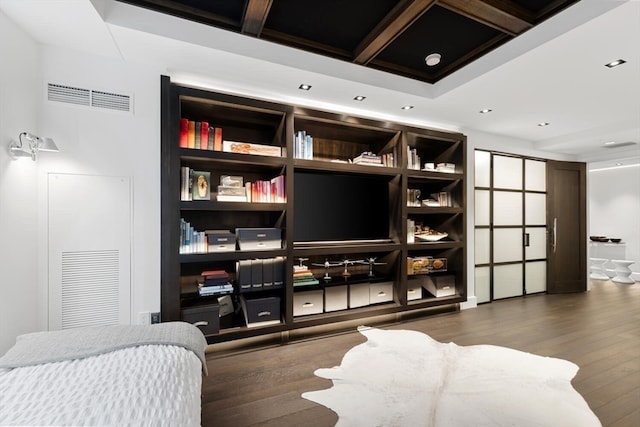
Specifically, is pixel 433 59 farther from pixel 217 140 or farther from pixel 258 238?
pixel 258 238

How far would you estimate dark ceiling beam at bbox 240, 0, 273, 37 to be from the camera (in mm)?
1876

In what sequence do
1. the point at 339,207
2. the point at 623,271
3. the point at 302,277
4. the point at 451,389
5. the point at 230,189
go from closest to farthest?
Result: the point at 451,389, the point at 230,189, the point at 302,277, the point at 339,207, the point at 623,271

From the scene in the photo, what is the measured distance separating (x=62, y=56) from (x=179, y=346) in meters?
2.38

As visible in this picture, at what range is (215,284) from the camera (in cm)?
268

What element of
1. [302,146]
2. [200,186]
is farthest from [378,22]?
[200,186]

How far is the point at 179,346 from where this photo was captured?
1585 millimetres

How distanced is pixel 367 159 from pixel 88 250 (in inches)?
111

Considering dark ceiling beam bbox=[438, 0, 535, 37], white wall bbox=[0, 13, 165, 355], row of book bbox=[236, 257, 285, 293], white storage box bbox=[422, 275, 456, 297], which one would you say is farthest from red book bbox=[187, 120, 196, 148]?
white storage box bbox=[422, 275, 456, 297]

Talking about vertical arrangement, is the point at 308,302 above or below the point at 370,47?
below

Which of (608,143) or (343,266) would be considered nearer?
(343,266)

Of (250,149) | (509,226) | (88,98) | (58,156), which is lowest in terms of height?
(509,226)

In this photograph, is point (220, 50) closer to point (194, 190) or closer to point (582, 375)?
point (194, 190)

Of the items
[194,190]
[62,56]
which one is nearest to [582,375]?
[194,190]

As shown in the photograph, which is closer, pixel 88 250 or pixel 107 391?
pixel 107 391
